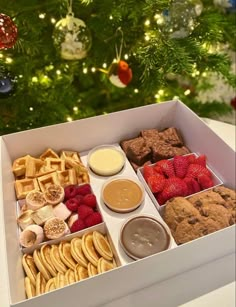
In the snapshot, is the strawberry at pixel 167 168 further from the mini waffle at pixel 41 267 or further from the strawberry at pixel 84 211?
the mini waffle at pixel 41 267

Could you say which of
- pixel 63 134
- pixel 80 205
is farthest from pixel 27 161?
pixel 80 205

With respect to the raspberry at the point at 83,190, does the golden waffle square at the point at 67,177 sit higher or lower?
higher

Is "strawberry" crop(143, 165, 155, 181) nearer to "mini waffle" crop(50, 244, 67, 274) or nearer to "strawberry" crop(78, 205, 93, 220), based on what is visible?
"strawberry" crop(78, 205, 93, 220)

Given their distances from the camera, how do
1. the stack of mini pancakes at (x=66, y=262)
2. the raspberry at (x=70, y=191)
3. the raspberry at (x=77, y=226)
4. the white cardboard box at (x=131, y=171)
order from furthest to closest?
the raspberry at (x=70, y=191)
the raspberry at (x=77, y=226)
the stack of mini pancakes at (x=66, y=262)
the white cardboard box at (x=131, y=171)

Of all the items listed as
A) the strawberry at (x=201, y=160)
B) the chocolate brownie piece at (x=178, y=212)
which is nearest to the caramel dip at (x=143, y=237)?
the chocolate brownie piece at (x=178, y=212)

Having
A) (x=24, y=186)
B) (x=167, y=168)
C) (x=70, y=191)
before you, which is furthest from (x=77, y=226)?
(x=167, y=168)

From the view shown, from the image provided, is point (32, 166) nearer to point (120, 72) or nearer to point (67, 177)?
point (67, 177)

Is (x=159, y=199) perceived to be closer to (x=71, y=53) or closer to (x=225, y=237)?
(x=225, y=237)
